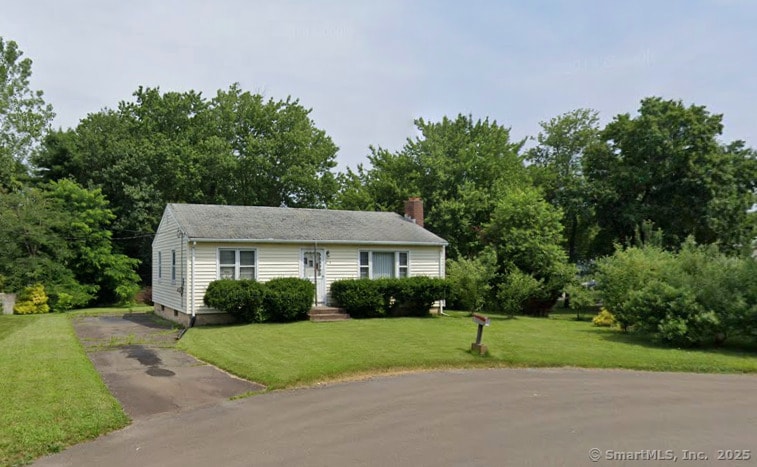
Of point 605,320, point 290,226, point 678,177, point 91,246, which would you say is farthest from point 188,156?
point 678,177

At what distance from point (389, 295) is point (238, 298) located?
5.67m

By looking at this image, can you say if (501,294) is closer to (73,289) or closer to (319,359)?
(319,359)

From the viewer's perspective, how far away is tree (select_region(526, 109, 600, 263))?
32000mm

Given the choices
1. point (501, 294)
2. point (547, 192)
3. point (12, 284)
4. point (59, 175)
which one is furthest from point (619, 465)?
point (59, 175)

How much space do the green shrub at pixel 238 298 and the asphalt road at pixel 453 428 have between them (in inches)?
330

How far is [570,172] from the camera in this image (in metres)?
38.7

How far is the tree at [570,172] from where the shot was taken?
32.0 m

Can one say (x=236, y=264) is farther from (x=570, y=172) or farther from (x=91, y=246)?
(x=570, y=172)

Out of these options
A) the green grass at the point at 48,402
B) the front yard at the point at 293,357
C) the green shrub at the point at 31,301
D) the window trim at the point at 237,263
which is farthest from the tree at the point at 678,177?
the green shrub at the point at 31,301

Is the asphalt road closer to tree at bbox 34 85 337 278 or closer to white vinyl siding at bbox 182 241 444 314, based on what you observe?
white vinyl siding at bbox 182 241 444 314

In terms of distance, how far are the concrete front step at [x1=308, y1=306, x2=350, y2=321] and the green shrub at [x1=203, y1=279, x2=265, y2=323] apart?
1.97 m

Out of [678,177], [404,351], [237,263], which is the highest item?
[678,177]

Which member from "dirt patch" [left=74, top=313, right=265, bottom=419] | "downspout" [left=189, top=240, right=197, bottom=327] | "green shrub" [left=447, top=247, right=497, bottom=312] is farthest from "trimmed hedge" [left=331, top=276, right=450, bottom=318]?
"dirt patch" [left=74, top=313, right=265, bottom=419]

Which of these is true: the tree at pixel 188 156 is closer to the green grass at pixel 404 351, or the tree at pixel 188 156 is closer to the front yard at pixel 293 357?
the front yard at pixel 293 357
